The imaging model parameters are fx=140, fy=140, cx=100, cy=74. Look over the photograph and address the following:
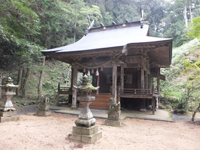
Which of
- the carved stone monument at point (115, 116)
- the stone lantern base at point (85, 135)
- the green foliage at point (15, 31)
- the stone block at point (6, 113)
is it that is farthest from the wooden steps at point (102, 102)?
the green foliage at point (15, 31)

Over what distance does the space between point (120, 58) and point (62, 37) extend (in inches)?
608

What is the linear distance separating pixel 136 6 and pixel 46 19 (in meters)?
30.5

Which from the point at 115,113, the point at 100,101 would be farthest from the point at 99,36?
the point at 115,113

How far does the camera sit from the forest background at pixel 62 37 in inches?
314

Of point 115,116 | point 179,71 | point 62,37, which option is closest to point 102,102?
point 115,116

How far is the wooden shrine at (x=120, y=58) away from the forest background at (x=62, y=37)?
182 centimetres

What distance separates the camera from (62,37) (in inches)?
856

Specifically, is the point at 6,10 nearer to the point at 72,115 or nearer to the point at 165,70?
the point at 72,115

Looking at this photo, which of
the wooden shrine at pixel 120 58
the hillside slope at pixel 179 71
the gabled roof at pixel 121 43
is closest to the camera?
the gabled roof at pixel 121 43

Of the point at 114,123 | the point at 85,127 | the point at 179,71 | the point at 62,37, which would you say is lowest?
the point at 114,123

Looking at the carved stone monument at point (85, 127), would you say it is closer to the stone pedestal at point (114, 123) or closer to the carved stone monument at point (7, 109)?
the stone pedestal at point (114, 123)

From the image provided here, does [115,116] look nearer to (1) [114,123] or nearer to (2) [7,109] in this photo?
(1) [114,123]

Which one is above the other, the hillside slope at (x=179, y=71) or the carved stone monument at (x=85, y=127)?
the hillside slope at (x=179, y=71)

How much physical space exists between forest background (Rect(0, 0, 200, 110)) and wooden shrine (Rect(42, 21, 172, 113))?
1.82m
